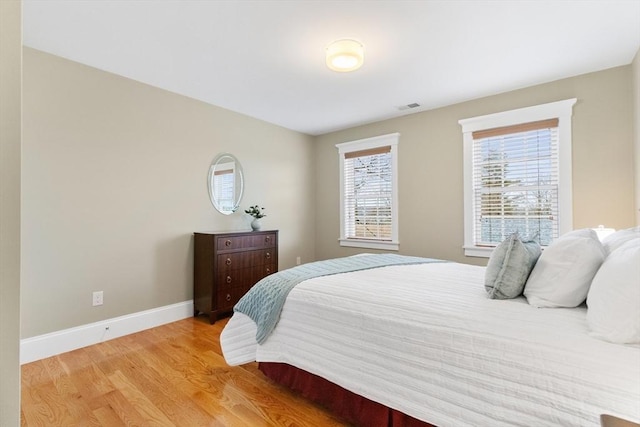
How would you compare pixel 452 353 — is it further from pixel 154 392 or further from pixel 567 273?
A: pixel 154 392

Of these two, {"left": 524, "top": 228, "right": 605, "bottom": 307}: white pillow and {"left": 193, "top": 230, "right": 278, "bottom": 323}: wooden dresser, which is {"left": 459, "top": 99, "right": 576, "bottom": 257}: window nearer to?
{"left": 524, "top": 228, "right": 605, "bottom": 307}: white pillow

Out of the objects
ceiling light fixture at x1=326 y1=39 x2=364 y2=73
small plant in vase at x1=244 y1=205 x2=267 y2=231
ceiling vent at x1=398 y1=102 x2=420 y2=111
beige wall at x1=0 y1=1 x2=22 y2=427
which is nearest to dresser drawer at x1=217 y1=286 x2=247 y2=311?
small plant in vase at x1=244 y1=205 x2=267 y2=231

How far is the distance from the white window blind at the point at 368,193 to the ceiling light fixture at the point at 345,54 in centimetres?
204

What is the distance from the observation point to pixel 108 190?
2.92 m

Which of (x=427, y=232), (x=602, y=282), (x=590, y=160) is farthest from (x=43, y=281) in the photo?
(x=590, y=160)

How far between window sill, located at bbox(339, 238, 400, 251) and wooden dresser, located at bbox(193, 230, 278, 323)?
60.3 inches

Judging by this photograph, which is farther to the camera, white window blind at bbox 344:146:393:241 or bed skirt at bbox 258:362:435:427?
white window blind at bbox 344:146:393:241

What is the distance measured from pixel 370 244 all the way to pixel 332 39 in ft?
9.45

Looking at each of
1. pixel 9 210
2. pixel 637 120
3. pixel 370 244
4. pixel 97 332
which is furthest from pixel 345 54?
pixel 97 332

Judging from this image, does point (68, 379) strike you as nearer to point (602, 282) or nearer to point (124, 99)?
point (124, 99)

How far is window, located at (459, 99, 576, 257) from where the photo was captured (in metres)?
3.13

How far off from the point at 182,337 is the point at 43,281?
47.3 inches

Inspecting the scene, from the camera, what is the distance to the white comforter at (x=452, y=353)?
105 centimetres

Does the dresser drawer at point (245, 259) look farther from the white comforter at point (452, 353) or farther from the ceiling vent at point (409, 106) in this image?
the ceiling vent at point (409, 106)
